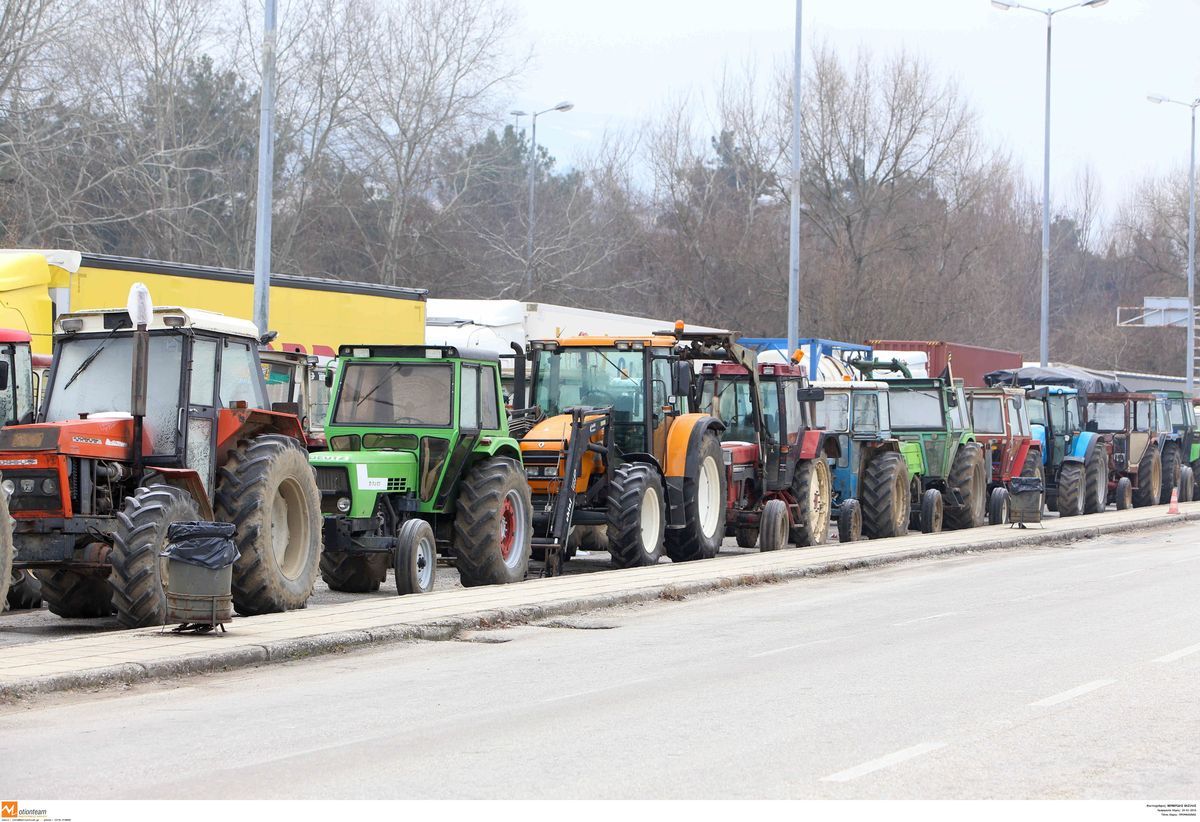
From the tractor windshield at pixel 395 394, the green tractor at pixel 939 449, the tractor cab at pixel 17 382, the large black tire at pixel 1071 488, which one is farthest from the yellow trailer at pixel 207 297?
the large black tire at pixel 1071 488

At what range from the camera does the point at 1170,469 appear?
129 ft

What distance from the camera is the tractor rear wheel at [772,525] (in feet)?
72.3

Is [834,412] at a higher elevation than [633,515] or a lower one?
higher

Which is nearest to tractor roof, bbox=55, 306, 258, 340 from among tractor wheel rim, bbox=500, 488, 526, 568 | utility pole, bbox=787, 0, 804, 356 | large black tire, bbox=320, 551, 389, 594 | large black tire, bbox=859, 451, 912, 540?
large black tire, bbox=320, 551, 389, 594

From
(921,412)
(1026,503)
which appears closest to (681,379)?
(921,412)

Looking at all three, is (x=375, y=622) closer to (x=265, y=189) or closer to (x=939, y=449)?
(x=265, y=189)

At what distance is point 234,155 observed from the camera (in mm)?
50688

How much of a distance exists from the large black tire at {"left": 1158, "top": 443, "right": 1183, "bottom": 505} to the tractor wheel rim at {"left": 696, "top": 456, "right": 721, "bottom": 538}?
2121cm

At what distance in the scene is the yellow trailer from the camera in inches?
814

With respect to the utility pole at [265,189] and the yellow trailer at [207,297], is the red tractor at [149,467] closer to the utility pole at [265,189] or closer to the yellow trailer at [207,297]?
the yellow trailer at [207,297]

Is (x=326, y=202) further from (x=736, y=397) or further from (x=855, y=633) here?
(x=855, y=633)

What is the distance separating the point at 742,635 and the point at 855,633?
0.92 meters

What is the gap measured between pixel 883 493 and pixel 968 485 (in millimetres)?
3717

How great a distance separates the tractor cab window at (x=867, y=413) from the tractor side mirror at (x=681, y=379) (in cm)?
696
